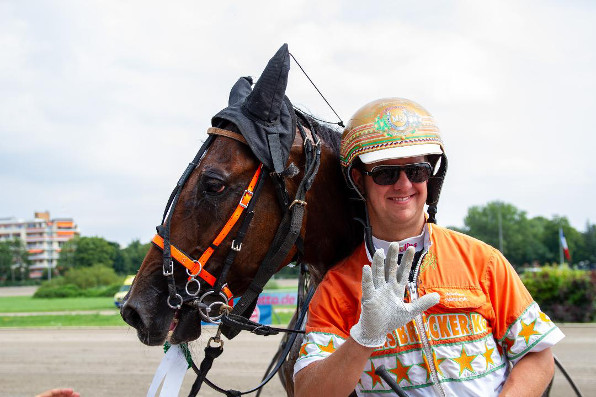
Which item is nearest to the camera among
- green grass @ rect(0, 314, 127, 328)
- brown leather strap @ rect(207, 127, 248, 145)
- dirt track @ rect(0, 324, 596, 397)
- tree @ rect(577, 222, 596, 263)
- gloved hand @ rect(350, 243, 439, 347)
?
gloved hand @ rect(350, 243, 439, 347)

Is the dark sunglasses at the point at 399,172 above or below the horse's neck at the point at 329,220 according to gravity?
above

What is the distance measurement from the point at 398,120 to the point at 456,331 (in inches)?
32.9

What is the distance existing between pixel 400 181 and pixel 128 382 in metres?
7.27

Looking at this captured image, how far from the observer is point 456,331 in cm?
204

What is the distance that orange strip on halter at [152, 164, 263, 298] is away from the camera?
2.19 m

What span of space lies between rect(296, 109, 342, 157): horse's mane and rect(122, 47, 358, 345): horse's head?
246 millimetres

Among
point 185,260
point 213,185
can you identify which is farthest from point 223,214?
point 185,260

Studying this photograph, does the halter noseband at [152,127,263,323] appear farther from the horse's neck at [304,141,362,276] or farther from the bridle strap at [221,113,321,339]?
the horse's neck at [304,141,362,276]

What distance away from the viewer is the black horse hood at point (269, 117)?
2242mm

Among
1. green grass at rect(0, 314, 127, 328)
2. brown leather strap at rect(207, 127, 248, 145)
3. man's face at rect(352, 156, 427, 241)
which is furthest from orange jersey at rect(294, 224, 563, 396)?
green grass at rect(0, 314, 127, 328)

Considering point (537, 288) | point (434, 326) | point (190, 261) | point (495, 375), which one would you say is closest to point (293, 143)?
point (190, 261)

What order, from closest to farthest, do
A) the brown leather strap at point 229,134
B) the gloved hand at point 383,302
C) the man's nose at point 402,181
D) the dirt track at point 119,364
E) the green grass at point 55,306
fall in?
the gloved hand at point 383,302 < the man's nose at point 402,181 < the brown leather strap at point 229,134 < the dirt track at point 119,364 < the green grass at point 55,306

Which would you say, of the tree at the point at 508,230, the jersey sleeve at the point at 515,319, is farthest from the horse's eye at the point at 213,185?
the tree at the point at 508,230

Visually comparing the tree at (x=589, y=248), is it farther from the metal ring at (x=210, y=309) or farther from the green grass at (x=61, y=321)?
the metal ring at (x=210, y=309)
